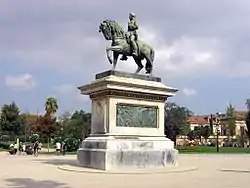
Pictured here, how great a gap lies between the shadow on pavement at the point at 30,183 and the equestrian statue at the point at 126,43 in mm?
8103

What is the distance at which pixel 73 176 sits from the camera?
16.0 m

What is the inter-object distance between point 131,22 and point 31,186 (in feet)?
37.9

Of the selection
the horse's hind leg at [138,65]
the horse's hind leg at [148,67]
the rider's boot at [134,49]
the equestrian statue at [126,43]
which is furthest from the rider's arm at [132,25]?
the horse's hind leg at [148,67]

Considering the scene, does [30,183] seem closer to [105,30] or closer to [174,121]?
[105,30]

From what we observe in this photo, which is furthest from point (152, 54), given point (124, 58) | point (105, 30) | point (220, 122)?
point (220, 122)

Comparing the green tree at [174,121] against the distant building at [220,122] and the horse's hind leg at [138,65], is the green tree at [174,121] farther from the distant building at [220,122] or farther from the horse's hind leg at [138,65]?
the horse's hind leg at [138,65]

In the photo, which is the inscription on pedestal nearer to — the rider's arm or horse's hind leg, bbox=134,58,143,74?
horse's hind leg, bbox=134,58,143,74

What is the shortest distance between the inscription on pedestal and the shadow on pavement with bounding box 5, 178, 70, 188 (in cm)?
610

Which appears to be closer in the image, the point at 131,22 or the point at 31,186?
the point at 31,186

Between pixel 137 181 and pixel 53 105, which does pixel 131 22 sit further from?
pixel 53 105

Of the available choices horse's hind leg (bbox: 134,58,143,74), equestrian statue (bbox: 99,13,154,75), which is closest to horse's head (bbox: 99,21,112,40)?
equestrian statue (bbox: 99,13,154,75)

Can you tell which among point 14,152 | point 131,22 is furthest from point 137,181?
point 14,152

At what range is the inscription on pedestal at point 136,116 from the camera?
20.0m

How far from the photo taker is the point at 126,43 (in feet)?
70.4
